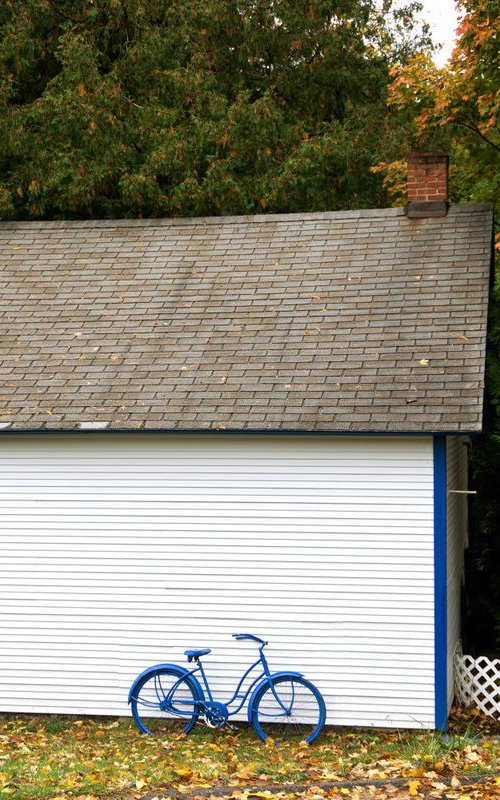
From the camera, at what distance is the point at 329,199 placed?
20656mm

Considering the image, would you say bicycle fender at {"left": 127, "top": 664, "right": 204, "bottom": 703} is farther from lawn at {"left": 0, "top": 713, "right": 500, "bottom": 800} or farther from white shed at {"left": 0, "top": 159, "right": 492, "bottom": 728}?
lawn at {"left": 0, "top": 713, "right": 500, "bottom": 800}

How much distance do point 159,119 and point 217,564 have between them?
10419 mm

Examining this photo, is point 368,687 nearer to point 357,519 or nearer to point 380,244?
point 357,519

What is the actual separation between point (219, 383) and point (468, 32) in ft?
26.1

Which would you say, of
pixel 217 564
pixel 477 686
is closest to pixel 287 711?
pixel 217 564

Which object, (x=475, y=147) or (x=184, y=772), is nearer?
(x=184, y=772)

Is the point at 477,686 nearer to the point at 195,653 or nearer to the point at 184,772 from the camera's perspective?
the point at 195,653

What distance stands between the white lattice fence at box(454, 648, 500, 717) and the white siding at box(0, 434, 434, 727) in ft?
3.68

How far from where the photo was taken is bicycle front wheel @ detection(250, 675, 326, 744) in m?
10.3

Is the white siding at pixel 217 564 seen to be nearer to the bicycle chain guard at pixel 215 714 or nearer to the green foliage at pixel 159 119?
the bicycle chain guard at pixel 215 714

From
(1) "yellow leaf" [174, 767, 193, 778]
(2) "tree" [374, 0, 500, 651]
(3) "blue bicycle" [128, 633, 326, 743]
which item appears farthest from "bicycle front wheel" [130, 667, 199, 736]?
(2) "tree" [374, 0, 500, 651]

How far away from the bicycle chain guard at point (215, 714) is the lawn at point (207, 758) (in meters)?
0.18

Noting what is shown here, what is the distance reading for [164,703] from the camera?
10.5 meters

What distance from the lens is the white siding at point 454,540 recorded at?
35.7 ft
